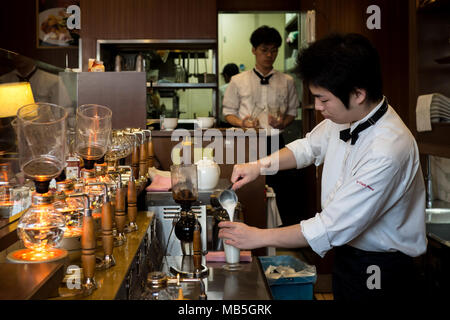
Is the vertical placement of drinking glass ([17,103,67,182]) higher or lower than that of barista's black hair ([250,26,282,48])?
lower

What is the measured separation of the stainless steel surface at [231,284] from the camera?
4.82 ft

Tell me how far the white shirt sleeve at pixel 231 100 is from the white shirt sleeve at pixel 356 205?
301cm

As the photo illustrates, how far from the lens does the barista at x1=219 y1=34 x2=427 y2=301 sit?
5.22ft

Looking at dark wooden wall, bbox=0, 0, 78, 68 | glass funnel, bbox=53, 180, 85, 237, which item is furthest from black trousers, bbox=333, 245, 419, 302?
dark wooden wall, bbox=0, 0, 78, 68

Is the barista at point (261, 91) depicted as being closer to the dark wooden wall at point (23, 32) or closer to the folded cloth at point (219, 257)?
the dark wooden wall at point (23, 32)

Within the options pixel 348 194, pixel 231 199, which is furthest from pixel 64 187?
pixel 348 194

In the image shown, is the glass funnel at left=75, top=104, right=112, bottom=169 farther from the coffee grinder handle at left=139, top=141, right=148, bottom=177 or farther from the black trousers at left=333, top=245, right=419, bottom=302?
the black trousers at left=333, top=245, right=419, bottom=302

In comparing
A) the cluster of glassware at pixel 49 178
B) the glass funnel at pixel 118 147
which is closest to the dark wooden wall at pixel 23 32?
the glass funnel at pixel 118 147

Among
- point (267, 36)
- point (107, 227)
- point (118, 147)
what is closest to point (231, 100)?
point (267, 36)

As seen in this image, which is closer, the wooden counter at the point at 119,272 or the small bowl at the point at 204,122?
the wooden counter at the point at 119,272

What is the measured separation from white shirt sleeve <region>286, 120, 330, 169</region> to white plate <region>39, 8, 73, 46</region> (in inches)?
173

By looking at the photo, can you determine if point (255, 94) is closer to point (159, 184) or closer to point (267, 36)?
point (267, 36)
